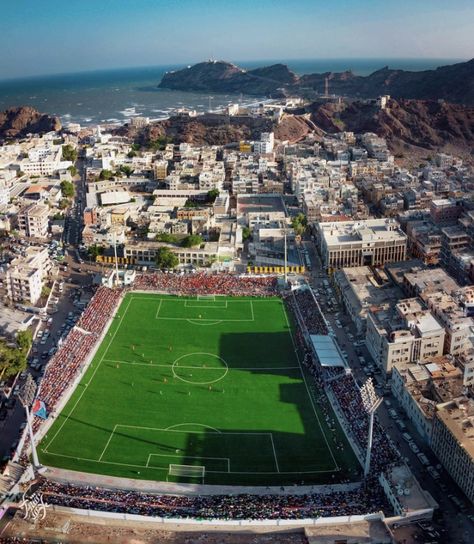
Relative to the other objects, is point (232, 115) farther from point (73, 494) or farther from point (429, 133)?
point (73, 494)

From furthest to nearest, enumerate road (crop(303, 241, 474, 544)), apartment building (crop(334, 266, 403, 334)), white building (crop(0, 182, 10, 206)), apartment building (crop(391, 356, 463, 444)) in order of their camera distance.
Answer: white building (crop(0, 182, 10, 206)) < apartment building (crop(334, 266, 403, 334)) < apartment building (crop(391, 356, 463, 444)) < road (crop(303, 241, 474, 544))

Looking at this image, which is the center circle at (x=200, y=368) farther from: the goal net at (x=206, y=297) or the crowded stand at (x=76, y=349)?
the goal net at (x=206, y=297)

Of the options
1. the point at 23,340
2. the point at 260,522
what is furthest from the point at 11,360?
the point at 260,522

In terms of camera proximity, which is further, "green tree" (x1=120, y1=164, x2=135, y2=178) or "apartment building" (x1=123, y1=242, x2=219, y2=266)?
"green tree" (x1=120, y1=164, x2=135, y2=178)

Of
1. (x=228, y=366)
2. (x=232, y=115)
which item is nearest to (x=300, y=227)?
(x=228, y=366)

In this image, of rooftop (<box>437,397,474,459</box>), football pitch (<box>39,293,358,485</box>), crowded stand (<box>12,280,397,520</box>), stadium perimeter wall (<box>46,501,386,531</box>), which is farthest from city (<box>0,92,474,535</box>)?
stadium perimeter wall (<box>46,501,386,531</box>)

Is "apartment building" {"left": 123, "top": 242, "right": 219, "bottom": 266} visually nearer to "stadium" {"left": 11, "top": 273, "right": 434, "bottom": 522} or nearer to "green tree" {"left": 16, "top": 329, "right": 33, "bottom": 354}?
"stadium" {"left": 11, "top": 273, "right": 434, "bottom": 522}

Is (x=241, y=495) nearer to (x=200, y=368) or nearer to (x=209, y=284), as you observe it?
(x=200, y=368)

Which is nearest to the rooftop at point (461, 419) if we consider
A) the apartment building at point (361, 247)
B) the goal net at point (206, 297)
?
the goal net at point (206, 297)
